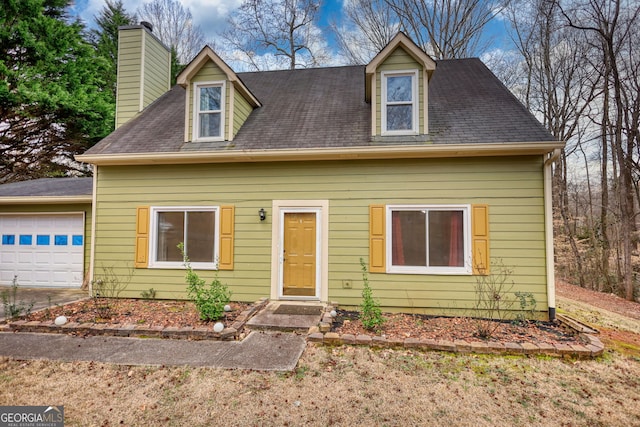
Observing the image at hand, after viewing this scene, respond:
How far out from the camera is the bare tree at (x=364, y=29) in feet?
45.3

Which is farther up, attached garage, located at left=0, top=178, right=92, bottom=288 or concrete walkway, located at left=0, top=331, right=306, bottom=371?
attached garage, located at left=0, top=178, right=92, bottom=288

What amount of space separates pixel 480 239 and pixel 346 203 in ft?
8.26

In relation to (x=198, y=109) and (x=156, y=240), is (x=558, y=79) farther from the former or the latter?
(x=156, y=240)

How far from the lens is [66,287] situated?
7.76m

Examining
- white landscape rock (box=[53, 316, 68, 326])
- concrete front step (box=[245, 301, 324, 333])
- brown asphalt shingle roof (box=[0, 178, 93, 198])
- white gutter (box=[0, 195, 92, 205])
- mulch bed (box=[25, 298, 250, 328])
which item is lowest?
mulch bed (box=[25, 298, 250, 328])

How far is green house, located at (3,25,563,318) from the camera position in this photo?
5660 millimetres

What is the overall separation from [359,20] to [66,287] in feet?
48.6

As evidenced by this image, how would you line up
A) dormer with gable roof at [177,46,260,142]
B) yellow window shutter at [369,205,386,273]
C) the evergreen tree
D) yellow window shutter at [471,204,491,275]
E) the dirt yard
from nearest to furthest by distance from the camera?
the dirt yard < yellow window shutter at [471,204,491,275] < yellow window shutter at [369,205,386,273] < dormer with gable roof at [177,46,260,142] < the evergreen tree

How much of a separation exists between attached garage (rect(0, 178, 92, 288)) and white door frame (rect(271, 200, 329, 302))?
492 cm

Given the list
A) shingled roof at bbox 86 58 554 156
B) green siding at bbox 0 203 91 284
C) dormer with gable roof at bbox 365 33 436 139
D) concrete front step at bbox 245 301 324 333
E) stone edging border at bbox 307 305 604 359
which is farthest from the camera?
green siding at bbox 0 203 91 284

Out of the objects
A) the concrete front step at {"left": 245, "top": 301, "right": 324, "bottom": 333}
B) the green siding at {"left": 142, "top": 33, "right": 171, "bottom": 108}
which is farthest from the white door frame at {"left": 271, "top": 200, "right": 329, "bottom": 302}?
the green siding at {"left": 142, "top": 33, "right": 171, "bottom": 108}

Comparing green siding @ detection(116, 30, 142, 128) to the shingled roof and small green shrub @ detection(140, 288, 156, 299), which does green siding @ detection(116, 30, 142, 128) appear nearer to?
the shingled roof

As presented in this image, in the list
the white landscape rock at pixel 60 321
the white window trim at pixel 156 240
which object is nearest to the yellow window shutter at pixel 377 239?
the white window trim at pixel 156 240

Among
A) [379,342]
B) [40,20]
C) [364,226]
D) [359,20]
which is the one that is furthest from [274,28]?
[379,342]
